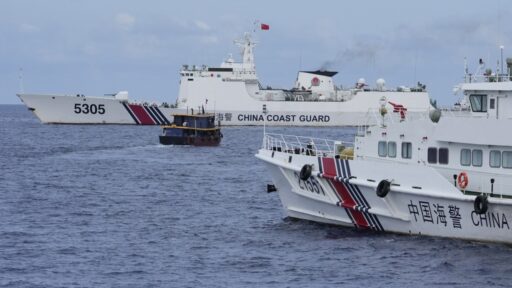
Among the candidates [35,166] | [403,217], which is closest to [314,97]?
[35,166]

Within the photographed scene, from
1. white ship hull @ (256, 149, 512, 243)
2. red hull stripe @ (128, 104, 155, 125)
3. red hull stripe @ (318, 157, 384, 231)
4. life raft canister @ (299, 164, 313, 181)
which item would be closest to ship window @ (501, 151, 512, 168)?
white ship hull @ (256, 149, 512, 243)

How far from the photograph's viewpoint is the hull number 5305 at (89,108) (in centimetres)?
8806

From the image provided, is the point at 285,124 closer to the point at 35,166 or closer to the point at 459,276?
the point at 35,166

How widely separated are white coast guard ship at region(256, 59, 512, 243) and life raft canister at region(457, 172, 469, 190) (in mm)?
22

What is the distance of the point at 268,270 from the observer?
23172mm

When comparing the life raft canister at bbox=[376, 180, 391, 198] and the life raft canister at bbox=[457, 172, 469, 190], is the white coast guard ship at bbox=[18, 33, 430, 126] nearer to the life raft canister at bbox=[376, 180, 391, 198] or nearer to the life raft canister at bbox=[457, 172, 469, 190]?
the life raft canister at bbox=[376, 180, 391, 198]

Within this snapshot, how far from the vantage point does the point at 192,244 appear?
87.1ft

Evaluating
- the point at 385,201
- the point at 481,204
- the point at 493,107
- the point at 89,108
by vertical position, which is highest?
the point at 493,107

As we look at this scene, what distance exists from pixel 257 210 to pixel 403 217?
334 inches

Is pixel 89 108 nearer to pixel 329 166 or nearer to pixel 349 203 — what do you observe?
pixel 329 166

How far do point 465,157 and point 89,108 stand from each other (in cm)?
6612

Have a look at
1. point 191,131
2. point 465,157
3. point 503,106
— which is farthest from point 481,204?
point 191,131

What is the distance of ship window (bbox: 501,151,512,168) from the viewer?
24.3m

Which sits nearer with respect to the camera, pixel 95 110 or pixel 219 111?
pixel 219 111
